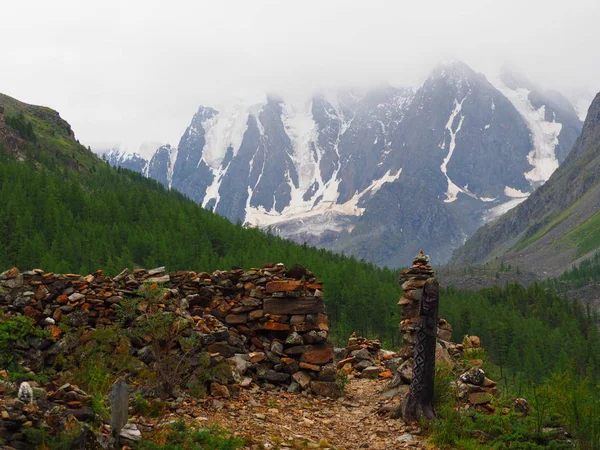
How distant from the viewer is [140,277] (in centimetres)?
2012

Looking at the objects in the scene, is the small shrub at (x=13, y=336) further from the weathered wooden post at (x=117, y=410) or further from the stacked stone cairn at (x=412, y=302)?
the stacked stone cairn at (x=412, y=302)

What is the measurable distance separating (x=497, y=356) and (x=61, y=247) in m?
88.7

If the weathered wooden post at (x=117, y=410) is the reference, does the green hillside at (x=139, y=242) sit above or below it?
above

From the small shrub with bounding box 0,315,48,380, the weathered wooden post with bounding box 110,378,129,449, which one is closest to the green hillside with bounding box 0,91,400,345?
the small shrub with bounding box 0,315,48,380

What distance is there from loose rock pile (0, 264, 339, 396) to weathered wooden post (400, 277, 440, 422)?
356cm

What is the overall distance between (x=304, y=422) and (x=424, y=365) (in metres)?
3.75

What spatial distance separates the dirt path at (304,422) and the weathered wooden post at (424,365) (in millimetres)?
557

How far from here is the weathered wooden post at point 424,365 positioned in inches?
596

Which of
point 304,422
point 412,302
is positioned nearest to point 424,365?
point 304,422

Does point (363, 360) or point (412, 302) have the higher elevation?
point (412, 302)

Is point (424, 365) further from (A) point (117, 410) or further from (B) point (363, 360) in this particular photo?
(B) point (363, 360)

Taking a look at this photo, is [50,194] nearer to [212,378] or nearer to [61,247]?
[61,247]

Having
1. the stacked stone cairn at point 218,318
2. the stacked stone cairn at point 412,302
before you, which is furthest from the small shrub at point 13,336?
the stacked stone cairn at point 412,302

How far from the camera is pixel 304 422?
49.0ft
